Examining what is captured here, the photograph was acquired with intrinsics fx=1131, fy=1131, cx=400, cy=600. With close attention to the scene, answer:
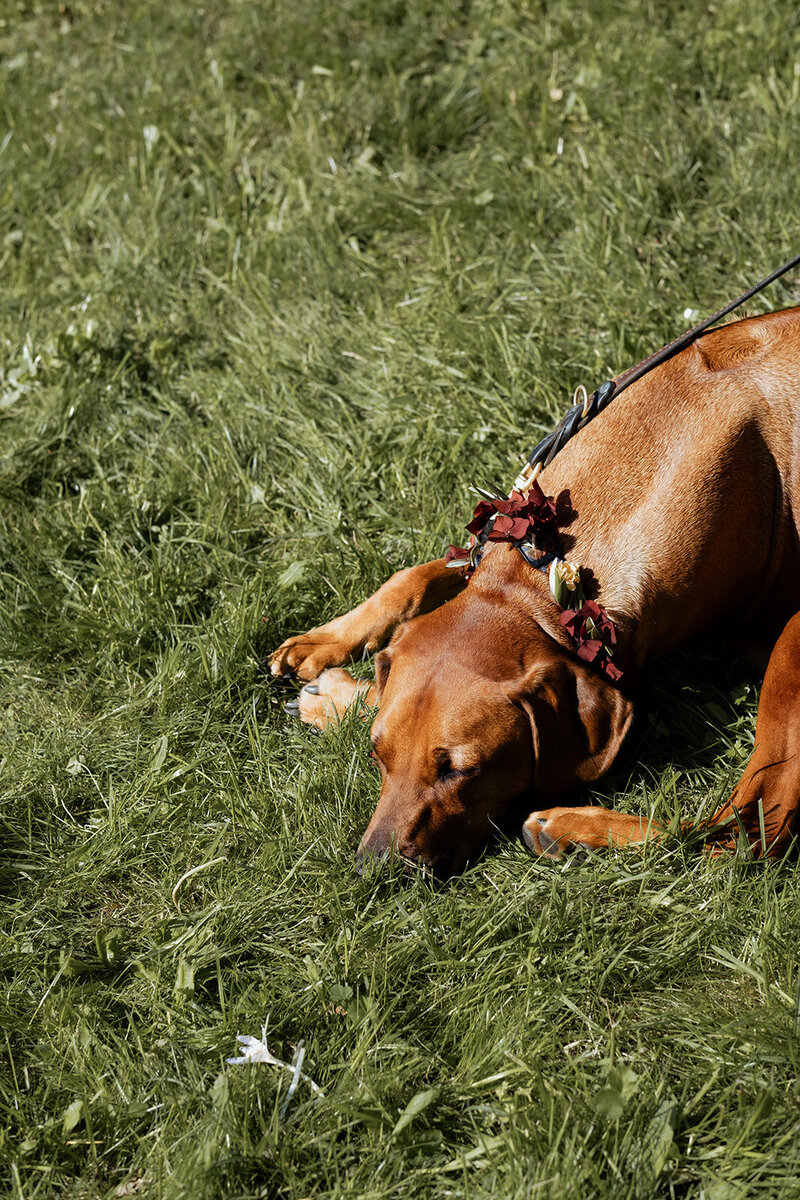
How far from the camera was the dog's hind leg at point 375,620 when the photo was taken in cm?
392

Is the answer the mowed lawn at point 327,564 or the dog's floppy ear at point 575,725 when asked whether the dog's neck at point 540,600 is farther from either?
the mowed lawn at point 327,564

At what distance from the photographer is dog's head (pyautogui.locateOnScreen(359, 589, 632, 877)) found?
10.0ft

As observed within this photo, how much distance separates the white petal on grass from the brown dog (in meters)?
0.59

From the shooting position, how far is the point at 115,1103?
2.82m

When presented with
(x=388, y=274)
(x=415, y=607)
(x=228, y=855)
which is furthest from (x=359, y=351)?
(x=228, y=855)

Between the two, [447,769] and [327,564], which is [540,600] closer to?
[447,769]

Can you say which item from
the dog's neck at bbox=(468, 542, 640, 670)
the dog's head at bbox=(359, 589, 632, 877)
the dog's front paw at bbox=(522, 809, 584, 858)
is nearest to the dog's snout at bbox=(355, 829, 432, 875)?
the dog's head at bbox=(359, 589, 632, 877)

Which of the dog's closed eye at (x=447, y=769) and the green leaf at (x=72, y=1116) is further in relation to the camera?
the dog's closed eye at (x=447, y=769)

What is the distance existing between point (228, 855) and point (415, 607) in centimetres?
105

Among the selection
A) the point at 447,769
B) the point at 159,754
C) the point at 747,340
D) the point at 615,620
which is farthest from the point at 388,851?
the point at 747,340

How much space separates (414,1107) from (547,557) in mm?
1536

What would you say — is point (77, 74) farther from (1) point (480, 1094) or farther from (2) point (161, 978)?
(1) point (480, 1094)

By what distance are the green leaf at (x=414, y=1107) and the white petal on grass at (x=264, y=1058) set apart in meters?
0.22

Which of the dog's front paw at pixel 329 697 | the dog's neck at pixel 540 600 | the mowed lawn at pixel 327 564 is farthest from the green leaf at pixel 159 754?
the dog's neck at pixel 540 600
